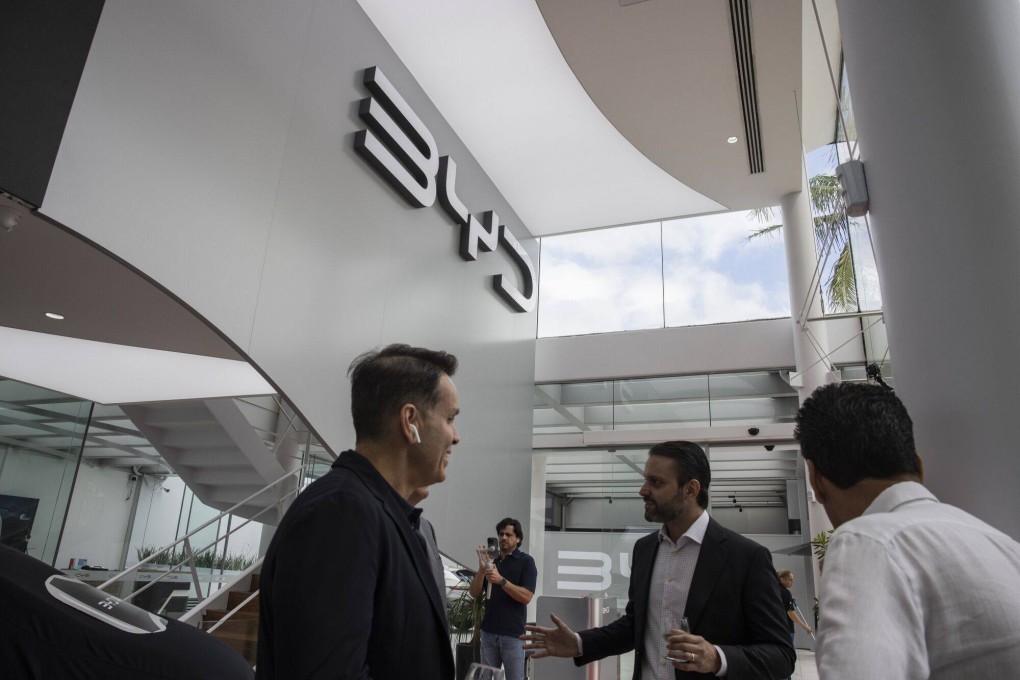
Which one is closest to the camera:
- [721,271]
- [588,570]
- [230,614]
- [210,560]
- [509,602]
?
[509,602]

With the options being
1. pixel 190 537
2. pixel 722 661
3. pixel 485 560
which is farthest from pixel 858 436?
pixel 190 537

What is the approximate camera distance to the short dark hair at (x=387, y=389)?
140 cm

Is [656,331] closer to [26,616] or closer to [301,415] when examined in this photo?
[301,415]

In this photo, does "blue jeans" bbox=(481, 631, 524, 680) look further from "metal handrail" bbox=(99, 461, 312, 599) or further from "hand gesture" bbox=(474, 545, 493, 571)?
"metal handrail" bbox=(99, 461, 312, 599)

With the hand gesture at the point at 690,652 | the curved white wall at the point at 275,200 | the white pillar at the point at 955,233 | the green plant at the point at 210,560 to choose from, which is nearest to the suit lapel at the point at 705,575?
the hand gesture at the point at 690,652

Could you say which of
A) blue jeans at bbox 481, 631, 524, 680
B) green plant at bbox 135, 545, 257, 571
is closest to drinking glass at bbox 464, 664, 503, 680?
blue jeans at bbox 481, 631, 524, 680

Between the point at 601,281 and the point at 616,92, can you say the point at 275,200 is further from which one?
the point at 601,281

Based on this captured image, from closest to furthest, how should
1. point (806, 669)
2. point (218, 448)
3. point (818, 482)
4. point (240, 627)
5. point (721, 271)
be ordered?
point (818, 482) < point (240, 627) < point (218, 448) < point (806, 669) < point (721, 271)

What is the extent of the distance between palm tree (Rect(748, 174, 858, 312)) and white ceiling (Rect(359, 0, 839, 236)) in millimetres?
705

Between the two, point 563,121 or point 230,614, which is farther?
point 563,121

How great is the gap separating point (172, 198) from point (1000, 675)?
4432 millimetres

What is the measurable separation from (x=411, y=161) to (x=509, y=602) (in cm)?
436

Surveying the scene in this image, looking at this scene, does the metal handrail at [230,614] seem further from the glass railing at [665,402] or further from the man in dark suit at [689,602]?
the man in dark suit at [689,602]

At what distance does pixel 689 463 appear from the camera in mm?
2459
